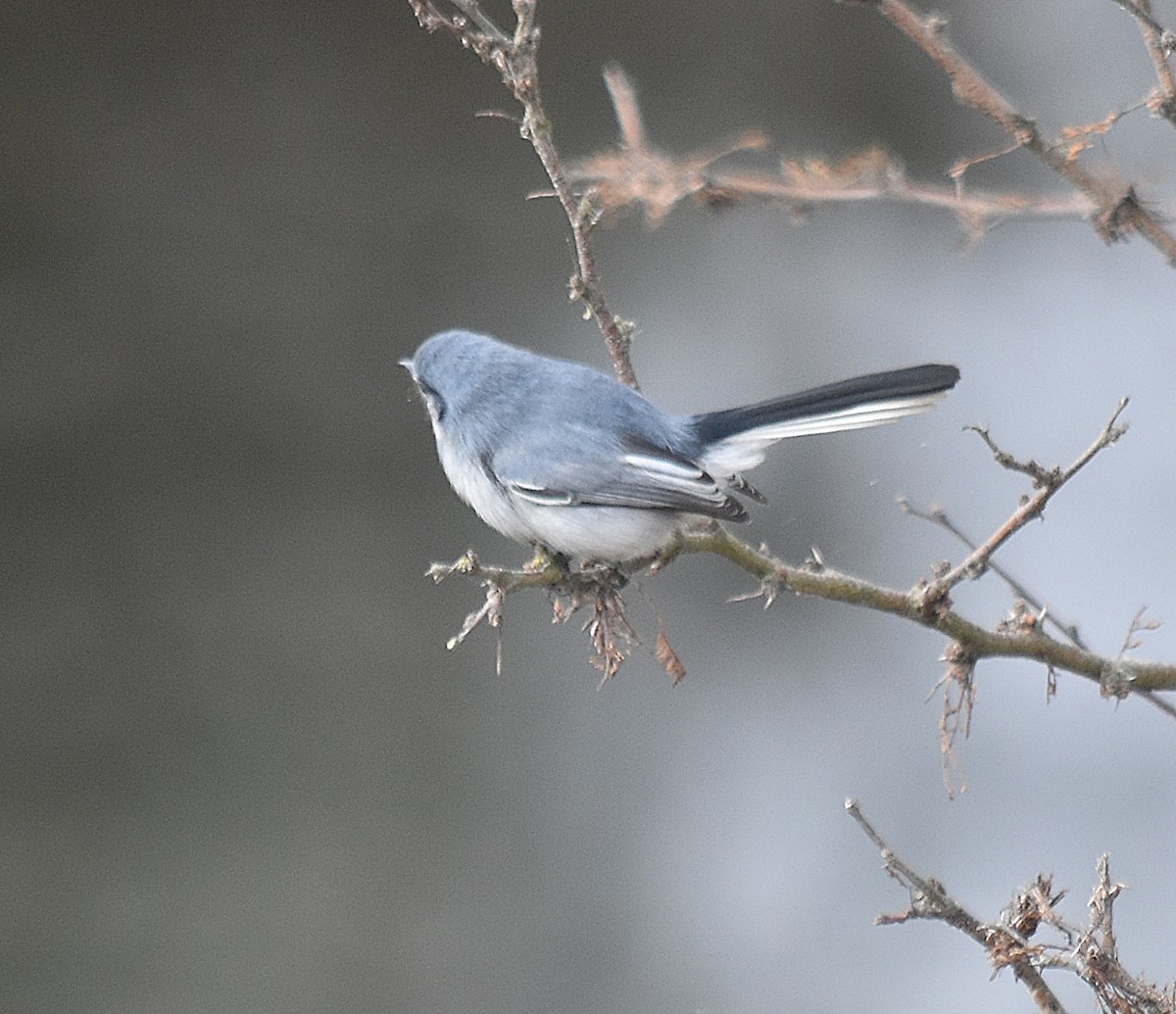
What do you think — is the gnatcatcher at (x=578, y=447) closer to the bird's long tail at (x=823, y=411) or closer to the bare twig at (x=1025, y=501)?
the bird's long tail at (x=823, y=411)

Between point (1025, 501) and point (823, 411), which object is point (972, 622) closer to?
point (1025, 501)

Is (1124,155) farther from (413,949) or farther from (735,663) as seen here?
(413,949)

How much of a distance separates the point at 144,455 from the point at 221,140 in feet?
3.32

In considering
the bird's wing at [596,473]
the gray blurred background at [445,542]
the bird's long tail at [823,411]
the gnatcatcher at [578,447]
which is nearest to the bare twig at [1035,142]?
the bird's long tail at [823,411]

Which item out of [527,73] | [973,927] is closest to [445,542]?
[527,73]

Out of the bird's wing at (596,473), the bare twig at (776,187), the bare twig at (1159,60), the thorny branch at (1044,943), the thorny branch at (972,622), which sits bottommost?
the thorny branch at (1044,943)

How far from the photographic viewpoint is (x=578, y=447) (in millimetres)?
2238

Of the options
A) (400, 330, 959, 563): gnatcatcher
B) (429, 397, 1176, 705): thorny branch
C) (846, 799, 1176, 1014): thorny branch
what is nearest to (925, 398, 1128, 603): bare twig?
(429, 397, 1176, 705): thorny branch

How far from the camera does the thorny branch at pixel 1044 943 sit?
111cm

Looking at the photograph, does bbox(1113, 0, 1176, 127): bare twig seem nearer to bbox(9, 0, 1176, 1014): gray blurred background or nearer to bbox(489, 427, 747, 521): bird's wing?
bbox(489, 427, 747, 521): bird's wing

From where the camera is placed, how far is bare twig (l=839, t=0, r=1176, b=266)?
1.29m

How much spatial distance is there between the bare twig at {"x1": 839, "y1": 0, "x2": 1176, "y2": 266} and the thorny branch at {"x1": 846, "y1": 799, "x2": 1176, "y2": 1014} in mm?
563

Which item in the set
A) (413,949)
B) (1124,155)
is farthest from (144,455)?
(1124,155)

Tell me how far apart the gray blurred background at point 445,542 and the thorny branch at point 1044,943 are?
116 inches
